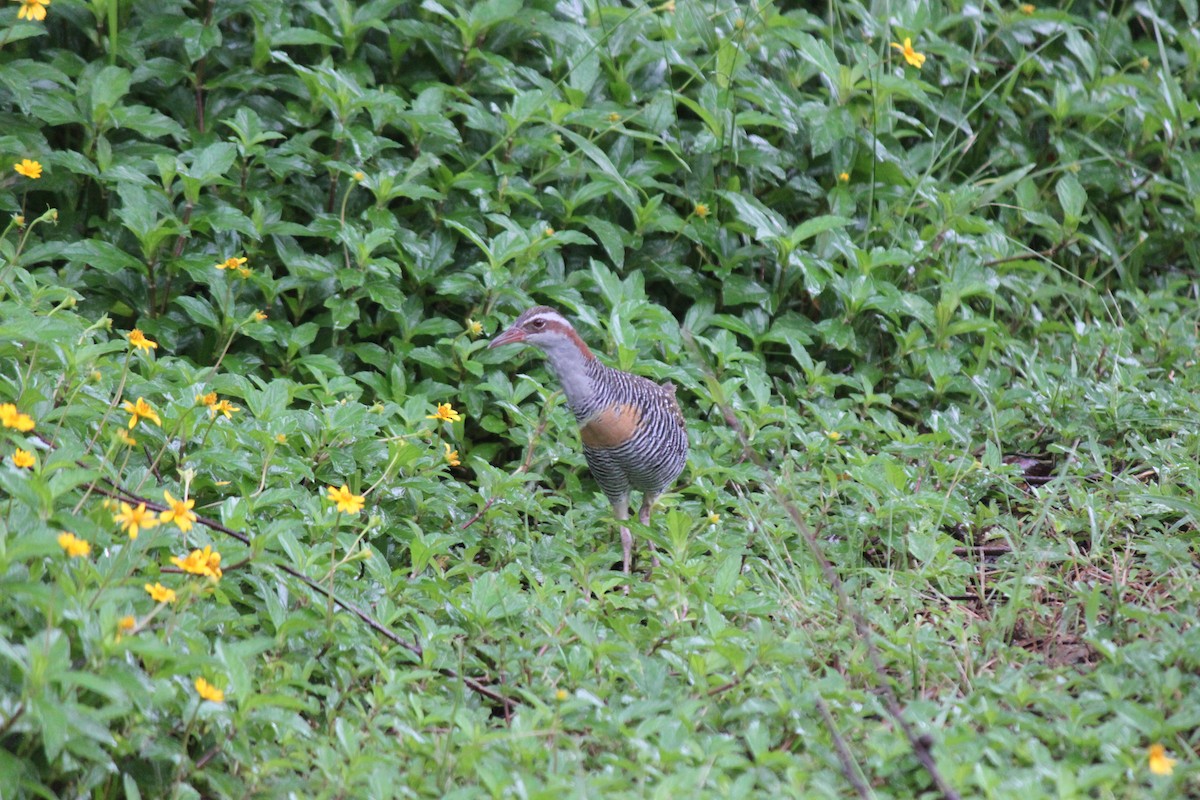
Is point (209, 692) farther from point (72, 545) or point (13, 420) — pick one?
point (13, 420)

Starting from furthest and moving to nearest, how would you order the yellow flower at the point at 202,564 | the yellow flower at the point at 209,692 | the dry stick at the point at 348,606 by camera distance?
the dry stick at the point at 348,606 < the yellow flower at the point at 202,564 < the yellow flower at the point at 209,692

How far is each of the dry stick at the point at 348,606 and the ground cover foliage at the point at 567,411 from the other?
0.02 metres

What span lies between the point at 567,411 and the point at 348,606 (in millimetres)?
1868

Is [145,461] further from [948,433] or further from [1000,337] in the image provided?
[1000,337]

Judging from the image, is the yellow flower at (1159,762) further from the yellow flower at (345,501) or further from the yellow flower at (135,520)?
the yellow flower at (135,520)

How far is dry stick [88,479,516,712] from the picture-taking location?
3.56 m

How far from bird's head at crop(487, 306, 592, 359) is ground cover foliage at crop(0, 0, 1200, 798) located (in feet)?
1.35

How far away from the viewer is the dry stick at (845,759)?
10.2ft

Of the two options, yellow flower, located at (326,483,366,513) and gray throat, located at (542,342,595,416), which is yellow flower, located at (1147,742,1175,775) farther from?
gray throat, located at (542,342,595,416)

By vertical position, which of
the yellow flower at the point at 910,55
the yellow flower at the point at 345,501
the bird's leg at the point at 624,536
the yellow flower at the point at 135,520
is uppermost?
the yellow flower at the point at 910,55

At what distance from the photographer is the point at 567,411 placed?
5.39m

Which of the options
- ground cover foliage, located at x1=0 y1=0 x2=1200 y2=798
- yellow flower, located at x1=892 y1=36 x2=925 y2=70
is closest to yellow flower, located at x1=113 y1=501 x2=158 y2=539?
ground cover foliage, located at x1=0 y1=0 x2=1200 y2=798

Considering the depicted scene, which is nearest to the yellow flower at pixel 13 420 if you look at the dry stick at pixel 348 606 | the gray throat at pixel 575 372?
the dry stick at pixel 348 606

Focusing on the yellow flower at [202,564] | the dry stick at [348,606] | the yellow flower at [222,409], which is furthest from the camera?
the yellow flower at [222,409]
